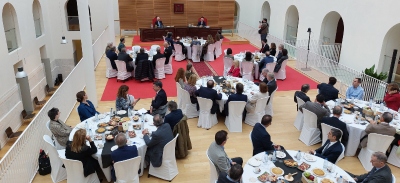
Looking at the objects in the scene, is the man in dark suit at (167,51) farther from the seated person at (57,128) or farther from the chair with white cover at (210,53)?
the seated person at (57,128)

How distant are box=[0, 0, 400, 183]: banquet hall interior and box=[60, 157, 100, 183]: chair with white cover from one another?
0.06m

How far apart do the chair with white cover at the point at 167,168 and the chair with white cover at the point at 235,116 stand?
229 cm

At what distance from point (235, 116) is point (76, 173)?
13.3 feet

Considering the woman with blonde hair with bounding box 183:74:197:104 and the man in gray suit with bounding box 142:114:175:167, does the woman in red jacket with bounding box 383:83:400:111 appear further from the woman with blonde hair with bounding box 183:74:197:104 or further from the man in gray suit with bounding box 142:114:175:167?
the man in gray suit with bounding box 142:114:175:167

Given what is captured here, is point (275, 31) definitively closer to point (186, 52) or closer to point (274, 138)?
point (186, 52)

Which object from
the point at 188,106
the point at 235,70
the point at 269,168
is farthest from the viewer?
the point at 235,70

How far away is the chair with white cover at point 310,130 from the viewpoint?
7.44 m

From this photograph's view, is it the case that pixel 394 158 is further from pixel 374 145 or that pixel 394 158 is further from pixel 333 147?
pixel 333 147

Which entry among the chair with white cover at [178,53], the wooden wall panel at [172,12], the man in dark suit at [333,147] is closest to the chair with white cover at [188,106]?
the man in dark suit at [333,147]

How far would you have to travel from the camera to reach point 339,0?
44.4ft

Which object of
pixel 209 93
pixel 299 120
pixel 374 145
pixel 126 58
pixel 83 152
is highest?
pixel 126 58

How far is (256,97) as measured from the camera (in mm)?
8219

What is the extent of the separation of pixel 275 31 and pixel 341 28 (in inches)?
151

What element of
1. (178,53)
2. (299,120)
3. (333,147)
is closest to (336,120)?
(333,147)
